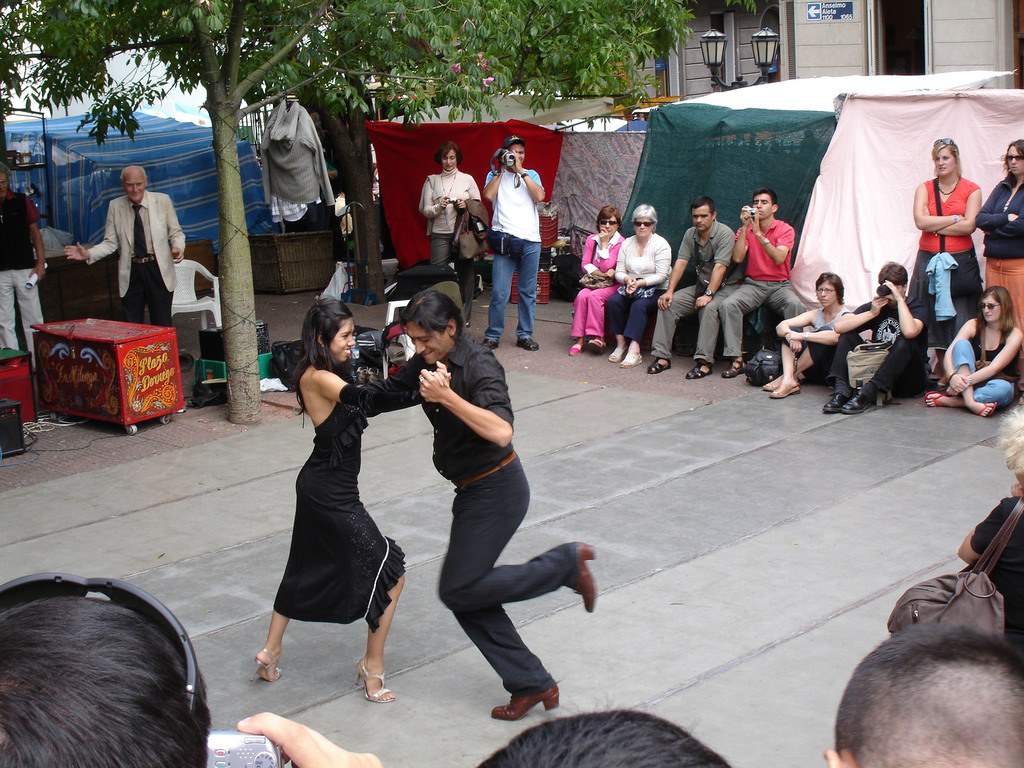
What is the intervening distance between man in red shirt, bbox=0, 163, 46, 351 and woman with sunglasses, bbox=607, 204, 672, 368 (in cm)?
525

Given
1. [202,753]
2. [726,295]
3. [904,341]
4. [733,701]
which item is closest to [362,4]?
[726,295]

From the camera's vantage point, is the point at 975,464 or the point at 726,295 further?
the point at 726,295

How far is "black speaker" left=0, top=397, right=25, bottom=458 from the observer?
29.1ft

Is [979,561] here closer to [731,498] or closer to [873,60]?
[731,498]

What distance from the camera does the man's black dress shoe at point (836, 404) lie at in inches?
365

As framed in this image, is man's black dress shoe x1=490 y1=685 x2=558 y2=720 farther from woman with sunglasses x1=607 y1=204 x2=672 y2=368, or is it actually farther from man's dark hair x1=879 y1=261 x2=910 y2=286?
woman with sunglasses x1=607 y1=204 x2=672 y2=368

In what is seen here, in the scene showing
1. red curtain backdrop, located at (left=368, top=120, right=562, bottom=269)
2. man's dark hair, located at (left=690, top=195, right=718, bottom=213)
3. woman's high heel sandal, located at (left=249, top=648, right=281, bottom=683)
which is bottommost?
woman's high heel sandal, located at (left=249, top=648, right=281, bottom=683)

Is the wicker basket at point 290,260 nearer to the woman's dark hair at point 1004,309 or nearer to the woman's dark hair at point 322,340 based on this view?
the woman's dark hair at point 1004,309

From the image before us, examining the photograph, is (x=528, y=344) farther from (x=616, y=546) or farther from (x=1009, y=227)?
(x=616, y=546)

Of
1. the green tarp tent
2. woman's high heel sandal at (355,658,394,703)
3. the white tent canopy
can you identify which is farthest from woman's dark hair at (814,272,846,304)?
woman's high heel sandal at (355,658,394,703)

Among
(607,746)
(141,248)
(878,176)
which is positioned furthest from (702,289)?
(607,746)

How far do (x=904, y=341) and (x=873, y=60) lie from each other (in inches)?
478

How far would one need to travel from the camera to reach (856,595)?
598 cm

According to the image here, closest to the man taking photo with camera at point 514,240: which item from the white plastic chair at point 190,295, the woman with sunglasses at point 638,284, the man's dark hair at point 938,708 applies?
the woman with sunglasses at point 638,284
